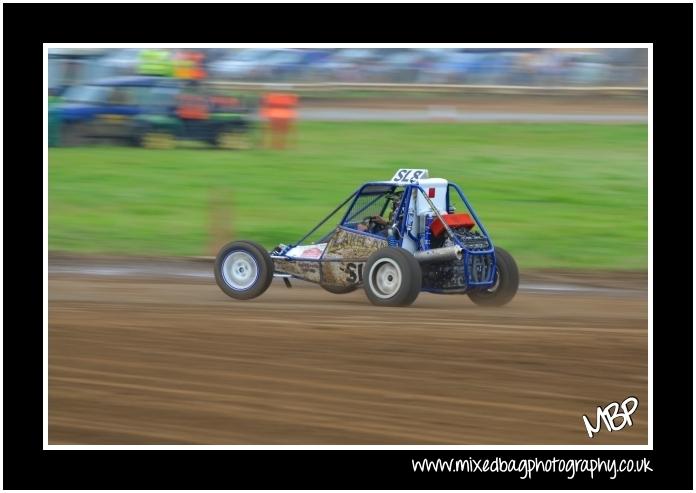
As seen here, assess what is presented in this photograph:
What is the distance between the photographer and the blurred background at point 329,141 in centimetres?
1884

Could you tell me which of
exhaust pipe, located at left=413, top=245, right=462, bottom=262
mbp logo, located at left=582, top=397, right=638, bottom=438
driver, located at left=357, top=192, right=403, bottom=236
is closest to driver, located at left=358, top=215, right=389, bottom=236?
driver, located at left=357, top=192, right=403, bottom=236

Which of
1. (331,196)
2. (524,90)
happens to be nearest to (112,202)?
(331,196)

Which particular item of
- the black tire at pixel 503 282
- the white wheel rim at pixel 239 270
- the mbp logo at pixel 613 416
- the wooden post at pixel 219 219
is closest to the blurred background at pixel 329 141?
the wooden post at pixel 219 219

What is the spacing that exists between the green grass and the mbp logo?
22.4 ft

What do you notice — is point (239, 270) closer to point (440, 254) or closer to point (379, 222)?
point (379, 222)

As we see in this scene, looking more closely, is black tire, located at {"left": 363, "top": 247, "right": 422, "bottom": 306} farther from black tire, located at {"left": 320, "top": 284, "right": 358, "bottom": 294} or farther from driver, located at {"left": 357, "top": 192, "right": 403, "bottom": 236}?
black tire, located at {"left": 320, "top": 284, "right": 358, "bottom": 294}

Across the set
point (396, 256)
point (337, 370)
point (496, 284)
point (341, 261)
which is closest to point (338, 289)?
point (341, 261)

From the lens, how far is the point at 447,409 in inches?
381

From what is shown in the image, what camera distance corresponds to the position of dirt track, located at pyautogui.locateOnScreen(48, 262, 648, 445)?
9430mm

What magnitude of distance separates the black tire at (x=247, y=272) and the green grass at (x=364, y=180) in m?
4.19

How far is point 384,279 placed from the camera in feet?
41.7

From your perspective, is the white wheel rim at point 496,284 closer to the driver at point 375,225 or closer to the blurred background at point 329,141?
the driver at point 375,225

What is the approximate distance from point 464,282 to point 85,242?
772 cm

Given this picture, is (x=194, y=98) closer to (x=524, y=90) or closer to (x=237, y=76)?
(x=237, y=76)
